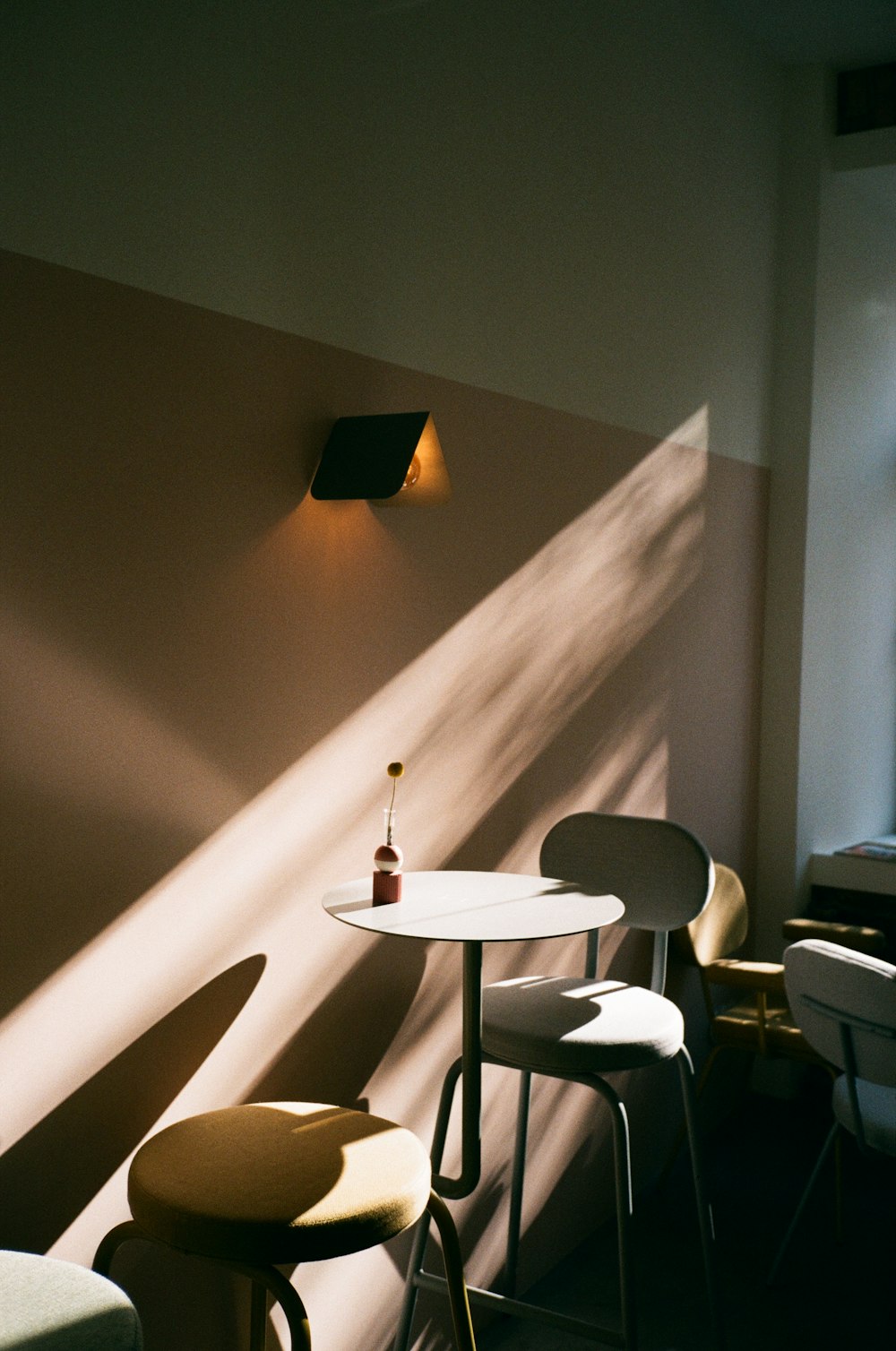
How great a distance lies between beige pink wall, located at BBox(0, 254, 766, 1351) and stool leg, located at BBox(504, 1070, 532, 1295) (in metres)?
0.06

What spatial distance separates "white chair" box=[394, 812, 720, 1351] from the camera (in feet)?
7.70

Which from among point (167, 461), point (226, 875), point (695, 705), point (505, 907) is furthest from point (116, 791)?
point (695, 705)

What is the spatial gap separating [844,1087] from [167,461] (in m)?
2.11

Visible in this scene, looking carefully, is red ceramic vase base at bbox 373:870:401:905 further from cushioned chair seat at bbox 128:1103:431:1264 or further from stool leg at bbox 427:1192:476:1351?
stool leg at bbox 427:1192:476:1351

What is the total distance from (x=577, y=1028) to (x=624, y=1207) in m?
0.35

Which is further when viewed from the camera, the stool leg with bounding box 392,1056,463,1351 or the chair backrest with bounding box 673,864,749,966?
the chair backrest with bounding box 673,864,749,966

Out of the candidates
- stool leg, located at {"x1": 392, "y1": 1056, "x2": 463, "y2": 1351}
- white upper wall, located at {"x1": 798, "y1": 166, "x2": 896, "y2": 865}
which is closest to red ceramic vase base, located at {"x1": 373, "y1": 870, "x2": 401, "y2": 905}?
stool leg, located at {"x1": 392, "y1": 1056, "x2": 463, "y2": 1351}

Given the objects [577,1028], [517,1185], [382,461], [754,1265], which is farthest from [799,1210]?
[382,461]

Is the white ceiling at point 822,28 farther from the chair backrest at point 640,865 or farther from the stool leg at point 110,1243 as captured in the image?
the stool leg at point 110,1243

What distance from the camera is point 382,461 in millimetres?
2199

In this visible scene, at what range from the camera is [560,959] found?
3.22 m

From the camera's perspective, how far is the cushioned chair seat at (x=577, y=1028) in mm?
2346

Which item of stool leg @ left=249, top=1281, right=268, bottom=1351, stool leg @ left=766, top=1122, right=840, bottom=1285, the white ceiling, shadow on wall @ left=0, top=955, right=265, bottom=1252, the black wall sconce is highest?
the white ceiling

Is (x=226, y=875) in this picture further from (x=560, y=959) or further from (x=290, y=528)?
(x=560, y=959)
